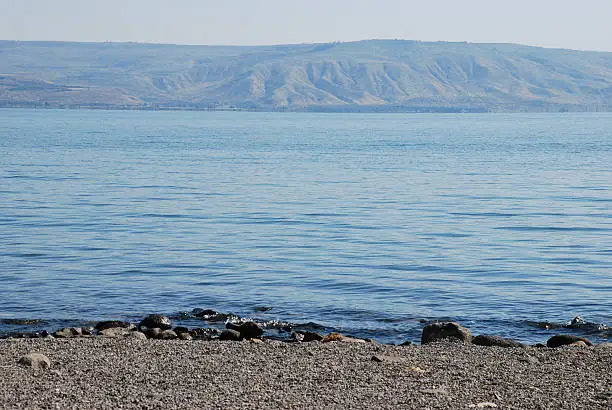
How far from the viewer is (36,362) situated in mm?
13719

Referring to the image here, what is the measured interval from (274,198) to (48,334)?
27.3 metres

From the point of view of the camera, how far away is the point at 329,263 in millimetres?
27344

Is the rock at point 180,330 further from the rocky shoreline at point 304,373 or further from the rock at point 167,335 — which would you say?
the rocky shoreline at point 304,373

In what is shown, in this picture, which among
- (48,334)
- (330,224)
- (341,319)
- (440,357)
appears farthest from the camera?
(330,224)

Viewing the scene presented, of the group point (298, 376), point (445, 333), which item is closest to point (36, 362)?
point (298, 376)

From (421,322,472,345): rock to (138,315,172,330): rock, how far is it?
15.8 ft

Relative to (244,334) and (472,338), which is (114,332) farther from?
(472,338)

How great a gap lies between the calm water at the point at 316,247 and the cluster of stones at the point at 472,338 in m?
1.20

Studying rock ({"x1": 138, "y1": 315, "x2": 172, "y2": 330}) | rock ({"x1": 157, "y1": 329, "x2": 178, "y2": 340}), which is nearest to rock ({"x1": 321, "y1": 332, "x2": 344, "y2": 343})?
rock ({"x1": 157, "y1": 329, "x2": 178, "y2": 340})

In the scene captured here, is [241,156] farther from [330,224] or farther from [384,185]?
[330,224]

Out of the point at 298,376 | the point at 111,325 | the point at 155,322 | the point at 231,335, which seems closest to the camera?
the point at 298,376

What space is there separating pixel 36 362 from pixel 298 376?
136 inches

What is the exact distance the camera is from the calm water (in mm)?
21812

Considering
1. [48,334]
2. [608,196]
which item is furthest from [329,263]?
[608,196]
